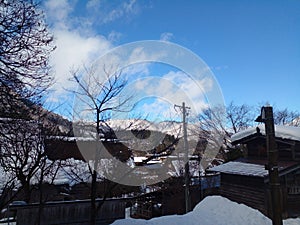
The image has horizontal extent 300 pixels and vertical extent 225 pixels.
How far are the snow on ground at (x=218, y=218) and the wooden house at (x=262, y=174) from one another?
114 inches

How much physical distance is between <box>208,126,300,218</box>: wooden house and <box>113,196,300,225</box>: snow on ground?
2896mm

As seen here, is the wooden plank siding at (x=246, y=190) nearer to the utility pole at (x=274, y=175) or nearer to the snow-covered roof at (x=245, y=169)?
the snow-covered roof at (x=245, y=169)

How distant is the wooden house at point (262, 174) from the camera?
1251 cm

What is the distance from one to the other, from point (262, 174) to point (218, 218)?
4.10 m

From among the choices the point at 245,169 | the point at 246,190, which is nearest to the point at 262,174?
the point at 245,169

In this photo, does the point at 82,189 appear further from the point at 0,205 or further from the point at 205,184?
the point at 0,205

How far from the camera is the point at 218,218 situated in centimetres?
902

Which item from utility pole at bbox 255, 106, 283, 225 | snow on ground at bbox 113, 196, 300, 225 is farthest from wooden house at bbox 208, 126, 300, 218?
utility pole at bbox 255, 106, 283, 225

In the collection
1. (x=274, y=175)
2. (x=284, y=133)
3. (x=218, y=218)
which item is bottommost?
(x=218, y=218)

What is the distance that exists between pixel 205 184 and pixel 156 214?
16.0 feet

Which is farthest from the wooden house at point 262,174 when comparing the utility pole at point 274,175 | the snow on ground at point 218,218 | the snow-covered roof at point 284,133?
the utility pole at point 274,175

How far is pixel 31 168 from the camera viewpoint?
13.8 metres

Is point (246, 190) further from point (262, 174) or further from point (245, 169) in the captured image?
point (262, 174)

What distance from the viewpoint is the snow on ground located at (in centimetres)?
844
